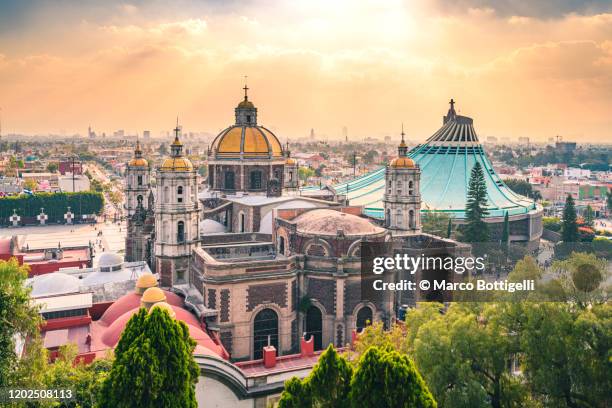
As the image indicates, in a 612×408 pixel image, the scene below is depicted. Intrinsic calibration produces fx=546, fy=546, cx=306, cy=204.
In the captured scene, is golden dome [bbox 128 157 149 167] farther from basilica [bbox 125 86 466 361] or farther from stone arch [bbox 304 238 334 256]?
stone arch [bbox 304 238 334 256]

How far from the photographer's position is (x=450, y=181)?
4859cm

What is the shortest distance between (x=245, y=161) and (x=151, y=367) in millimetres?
21211

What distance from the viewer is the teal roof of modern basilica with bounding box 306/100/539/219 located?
4519cm

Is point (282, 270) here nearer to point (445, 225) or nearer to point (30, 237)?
point (445, 225)

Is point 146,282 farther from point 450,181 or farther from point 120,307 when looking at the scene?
point 450,181

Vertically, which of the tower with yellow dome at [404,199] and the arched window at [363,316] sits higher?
the tower with yellow dome at [404,199]

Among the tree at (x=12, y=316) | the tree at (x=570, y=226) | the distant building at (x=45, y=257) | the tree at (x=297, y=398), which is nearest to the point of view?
the tree at (x=297, y=398)

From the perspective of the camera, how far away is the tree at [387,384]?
10750 millimetres

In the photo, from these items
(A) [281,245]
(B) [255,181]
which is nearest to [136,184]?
(B) [255,181]

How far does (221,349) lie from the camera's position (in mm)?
19344

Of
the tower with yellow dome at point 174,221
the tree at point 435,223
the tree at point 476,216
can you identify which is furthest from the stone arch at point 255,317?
the tree at point 476,216

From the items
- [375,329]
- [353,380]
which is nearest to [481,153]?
[375,329]

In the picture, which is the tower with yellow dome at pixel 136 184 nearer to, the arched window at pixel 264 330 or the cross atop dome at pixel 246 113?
the cross atop dome at pixel 246 113

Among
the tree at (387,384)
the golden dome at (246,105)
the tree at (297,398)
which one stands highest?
the golden dome at (246,105)
